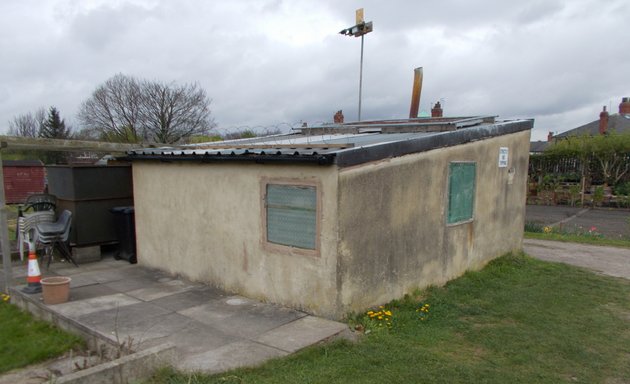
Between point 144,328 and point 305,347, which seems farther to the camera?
point 144,328

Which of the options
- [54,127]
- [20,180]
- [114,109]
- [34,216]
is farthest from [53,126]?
[34,216]

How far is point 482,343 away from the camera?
15.7 ft

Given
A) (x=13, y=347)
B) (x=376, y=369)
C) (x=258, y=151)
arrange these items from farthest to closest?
(x=258, y=151) < (x=13, y=347) < (x=376, y=369)

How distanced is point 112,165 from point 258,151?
471 centimetres

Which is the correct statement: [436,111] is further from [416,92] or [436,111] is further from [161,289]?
[161,289]

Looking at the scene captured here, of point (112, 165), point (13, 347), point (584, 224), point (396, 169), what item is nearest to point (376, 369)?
point (396, 169)

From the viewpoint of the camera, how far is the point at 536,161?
2764 centimetres

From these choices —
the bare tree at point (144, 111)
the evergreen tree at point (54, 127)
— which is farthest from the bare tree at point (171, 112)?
the evergreen tree at point (54, 127)

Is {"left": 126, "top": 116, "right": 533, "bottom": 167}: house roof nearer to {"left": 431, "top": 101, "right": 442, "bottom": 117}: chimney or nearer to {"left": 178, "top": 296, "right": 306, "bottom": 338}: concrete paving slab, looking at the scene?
{"left": 178, "top": 296, "right": 306, "bottom": 338}: concrete paving slab

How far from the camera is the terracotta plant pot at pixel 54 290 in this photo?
18.0 feet

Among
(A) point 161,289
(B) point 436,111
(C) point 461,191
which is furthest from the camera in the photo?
(B) point 436,111

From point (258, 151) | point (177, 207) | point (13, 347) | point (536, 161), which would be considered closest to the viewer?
point (13, 347)

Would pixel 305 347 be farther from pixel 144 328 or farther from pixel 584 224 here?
pixel 584 224

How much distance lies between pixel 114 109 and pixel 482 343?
37313 mm
